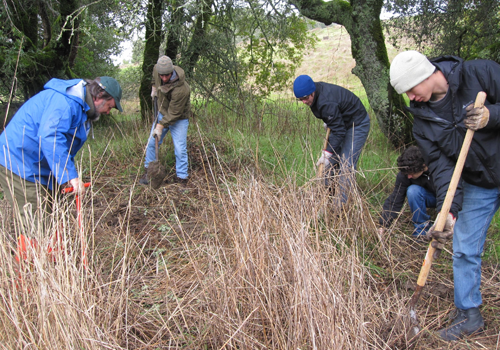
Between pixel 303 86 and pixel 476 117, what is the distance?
1.97 meters

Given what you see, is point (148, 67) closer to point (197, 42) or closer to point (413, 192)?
point (197, 42)

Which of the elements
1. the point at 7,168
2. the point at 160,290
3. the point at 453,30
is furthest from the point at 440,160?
the point at 453,30

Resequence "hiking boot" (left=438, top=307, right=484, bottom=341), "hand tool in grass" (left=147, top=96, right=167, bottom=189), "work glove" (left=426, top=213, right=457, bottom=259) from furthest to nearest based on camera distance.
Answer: "hand tool in grass" (left=147, top=96, right=167, bottom=189), "hiking boot" (left=438, top=307, right=484, bottom=341), "work glove" (left=426, top=213, right=457, bottom=259)

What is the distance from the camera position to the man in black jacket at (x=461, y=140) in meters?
2.11

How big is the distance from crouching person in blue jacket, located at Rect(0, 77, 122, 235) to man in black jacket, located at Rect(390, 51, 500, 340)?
2112 mm

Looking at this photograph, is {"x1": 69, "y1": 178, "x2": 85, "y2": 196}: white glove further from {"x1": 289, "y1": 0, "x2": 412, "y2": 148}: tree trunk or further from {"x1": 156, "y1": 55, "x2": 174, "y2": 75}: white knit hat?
{"x1": 289, "y1": 0, "x2": 412, "y2": 148}: tree trunk

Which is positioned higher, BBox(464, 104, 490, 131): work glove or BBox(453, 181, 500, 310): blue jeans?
BBox(464, 104, 490, 131): work glove

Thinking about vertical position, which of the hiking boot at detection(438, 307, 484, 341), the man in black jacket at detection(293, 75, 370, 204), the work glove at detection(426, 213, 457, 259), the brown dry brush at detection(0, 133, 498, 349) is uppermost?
the man in black jacket at detection(293, 75, 370, 204)

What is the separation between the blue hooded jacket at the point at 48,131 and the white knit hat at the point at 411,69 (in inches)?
82.9

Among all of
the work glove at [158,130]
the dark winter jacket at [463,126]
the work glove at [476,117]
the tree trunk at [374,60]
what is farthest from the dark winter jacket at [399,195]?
the work glove at [158,130]

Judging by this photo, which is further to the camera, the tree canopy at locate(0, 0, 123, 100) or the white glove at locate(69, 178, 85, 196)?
the tree canopy at locate(0, 0, 123, 100)

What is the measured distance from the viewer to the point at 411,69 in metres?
2.08

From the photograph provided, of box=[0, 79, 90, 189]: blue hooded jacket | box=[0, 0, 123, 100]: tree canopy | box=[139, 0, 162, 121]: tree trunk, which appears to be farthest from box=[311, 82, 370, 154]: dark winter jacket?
box=[139, 0, 162, 121]: tree trunk

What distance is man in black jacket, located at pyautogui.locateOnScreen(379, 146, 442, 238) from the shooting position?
3416 mm
